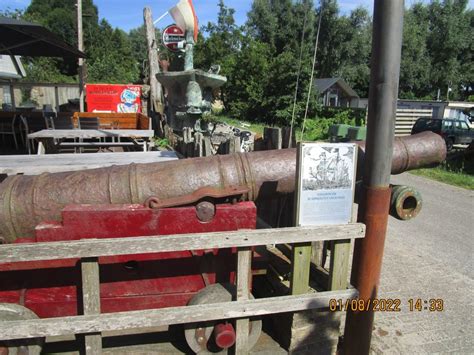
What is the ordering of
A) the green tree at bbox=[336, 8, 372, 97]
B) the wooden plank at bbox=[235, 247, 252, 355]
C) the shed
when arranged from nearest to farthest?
the wooden plank at bbox=[235, 247, 252, 355] < the shed < the green tree at bbox=[336, 8, 372, 97]

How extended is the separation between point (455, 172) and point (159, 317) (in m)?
13.1

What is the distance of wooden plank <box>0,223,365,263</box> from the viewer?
7.79 feet

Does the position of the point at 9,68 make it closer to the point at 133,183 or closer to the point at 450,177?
the point at 450,177

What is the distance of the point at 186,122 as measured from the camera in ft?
44.6

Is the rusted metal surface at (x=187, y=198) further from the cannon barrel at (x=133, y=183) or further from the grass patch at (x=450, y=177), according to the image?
the grass patch at (x=450, y=177)

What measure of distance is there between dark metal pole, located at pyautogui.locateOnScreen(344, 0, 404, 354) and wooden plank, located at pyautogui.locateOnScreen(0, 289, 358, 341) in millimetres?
214

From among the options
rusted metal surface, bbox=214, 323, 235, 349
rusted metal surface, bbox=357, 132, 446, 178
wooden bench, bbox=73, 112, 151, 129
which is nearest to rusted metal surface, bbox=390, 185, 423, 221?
rusted metal surface, bbox=357, 132, 446, 178

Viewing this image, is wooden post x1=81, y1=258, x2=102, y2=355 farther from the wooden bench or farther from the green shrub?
the green shrub

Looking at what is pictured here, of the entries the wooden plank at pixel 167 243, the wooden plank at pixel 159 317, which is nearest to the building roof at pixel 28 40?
the wooden plank at pixel 167 243

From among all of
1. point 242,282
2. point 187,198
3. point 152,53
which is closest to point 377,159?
point 242,282

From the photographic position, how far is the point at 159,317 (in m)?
2.60

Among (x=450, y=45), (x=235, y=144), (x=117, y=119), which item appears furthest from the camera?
(x=450, y=45)

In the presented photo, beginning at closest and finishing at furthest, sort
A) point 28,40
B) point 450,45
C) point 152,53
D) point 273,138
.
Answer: point 273,138
point 28,40
point 152,53
point 450,45

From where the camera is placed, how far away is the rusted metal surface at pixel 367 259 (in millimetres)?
2762
